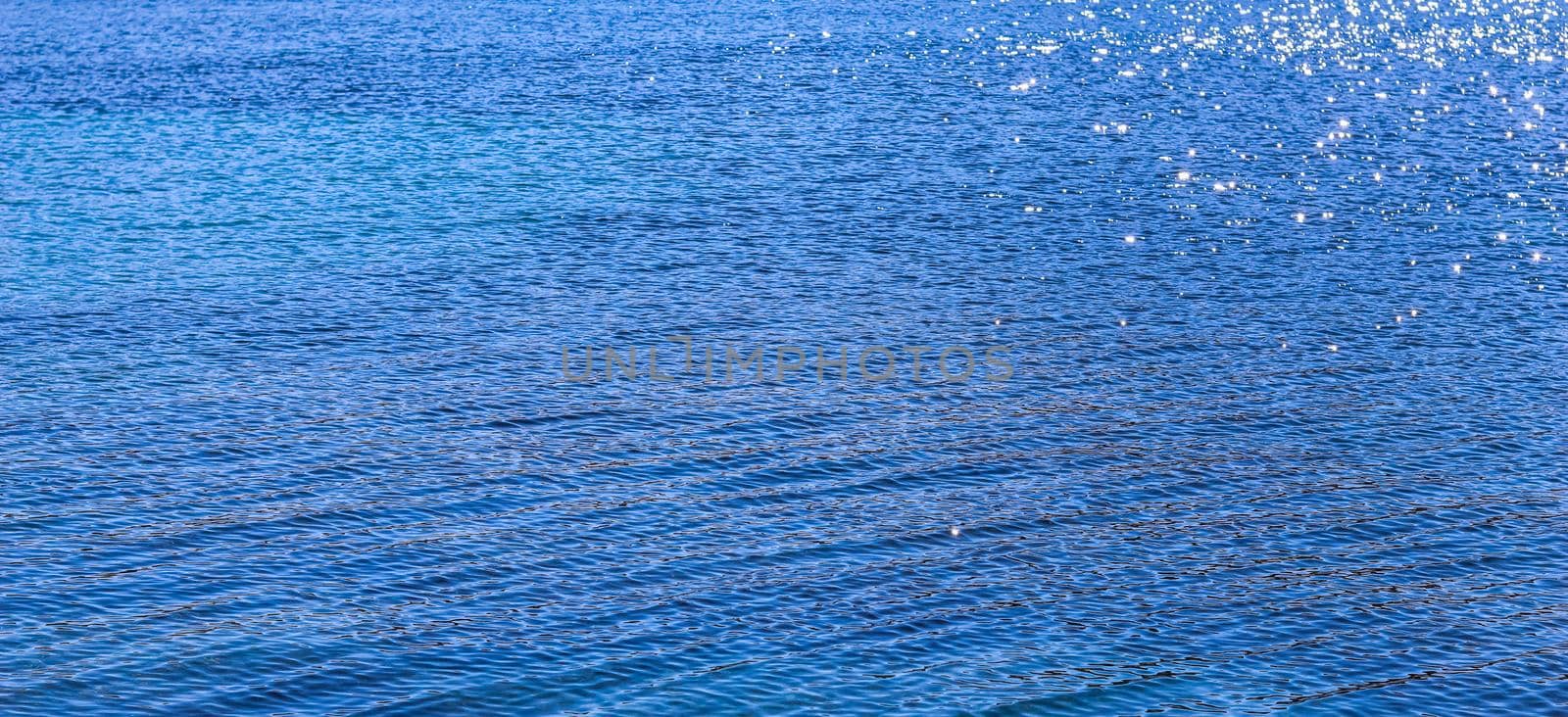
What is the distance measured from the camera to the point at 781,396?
194 ft

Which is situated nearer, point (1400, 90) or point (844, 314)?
point (844, 314)

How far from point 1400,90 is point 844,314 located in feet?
176

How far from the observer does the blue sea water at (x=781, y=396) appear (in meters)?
42.3

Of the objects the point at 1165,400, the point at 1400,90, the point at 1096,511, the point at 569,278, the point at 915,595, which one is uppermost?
the point at 1400,90

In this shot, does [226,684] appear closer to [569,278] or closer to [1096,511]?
[1096,511]

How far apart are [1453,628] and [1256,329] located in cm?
2346

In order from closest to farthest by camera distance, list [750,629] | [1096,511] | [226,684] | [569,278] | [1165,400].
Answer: [226,684] → [750,629] → [1096,511] → [1165,400] → [569,278]

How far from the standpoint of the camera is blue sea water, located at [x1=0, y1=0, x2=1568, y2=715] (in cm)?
4231

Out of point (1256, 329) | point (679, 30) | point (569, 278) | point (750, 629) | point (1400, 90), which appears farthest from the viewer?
point (679, 30)

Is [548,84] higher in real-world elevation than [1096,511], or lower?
higher

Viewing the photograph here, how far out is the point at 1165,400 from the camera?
58781mm

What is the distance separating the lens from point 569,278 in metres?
71.9

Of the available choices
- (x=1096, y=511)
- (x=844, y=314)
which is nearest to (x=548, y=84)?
(x=844, y=314)

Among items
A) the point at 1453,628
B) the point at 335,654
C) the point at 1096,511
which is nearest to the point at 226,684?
the point at 335,654
